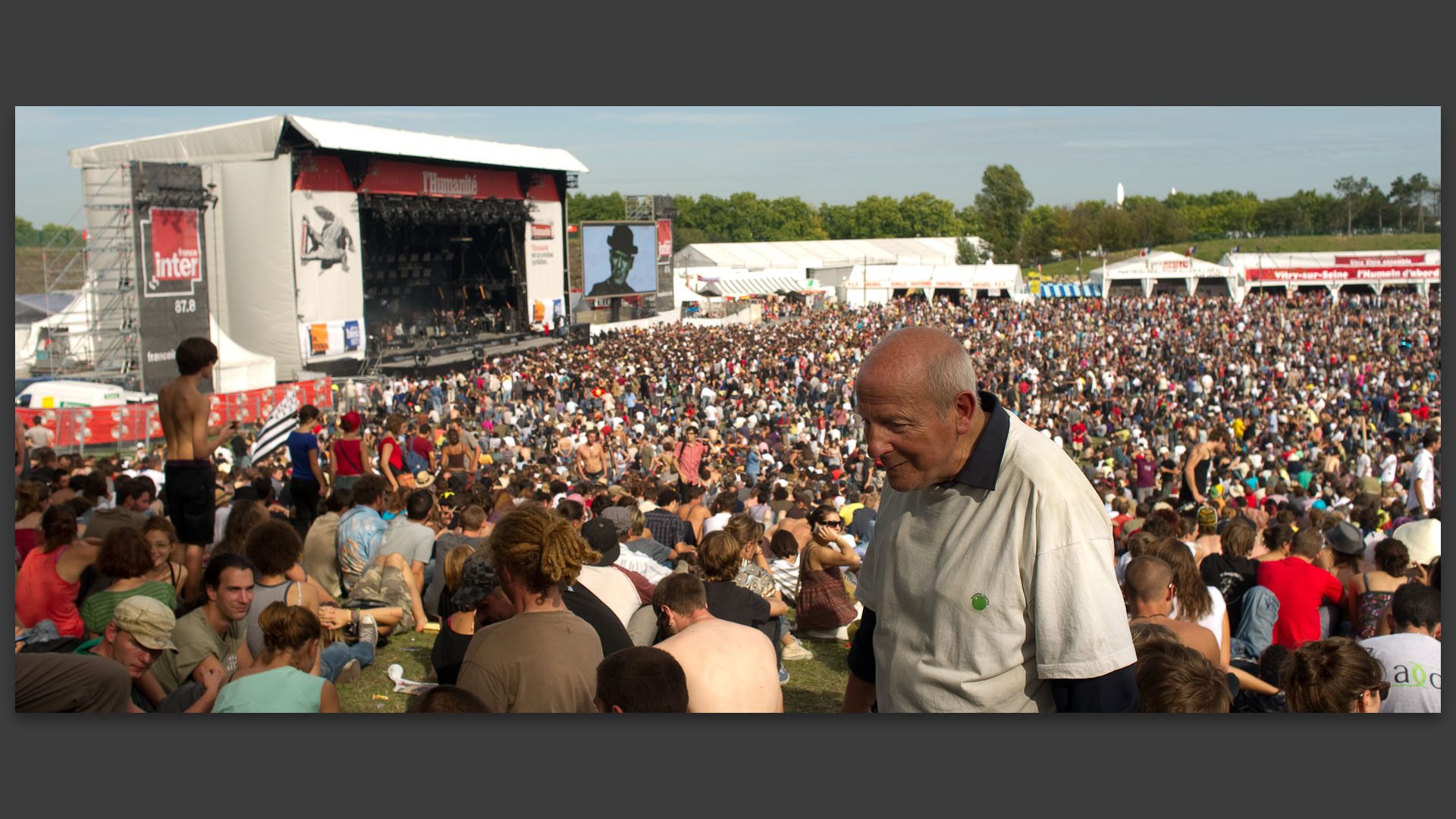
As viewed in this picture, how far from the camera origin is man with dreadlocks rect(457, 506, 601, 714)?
3.15 meters

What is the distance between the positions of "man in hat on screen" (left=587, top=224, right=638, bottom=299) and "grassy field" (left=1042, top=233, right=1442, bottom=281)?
23.5 m

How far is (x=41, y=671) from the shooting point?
152 inches

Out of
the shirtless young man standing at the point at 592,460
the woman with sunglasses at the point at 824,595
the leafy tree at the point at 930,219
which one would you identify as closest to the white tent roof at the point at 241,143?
the shirtless young man standing at the point at 592,460

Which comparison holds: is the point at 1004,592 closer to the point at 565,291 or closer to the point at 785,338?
the point at 785,338

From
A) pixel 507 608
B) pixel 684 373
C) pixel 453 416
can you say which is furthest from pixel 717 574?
pixel 684 373

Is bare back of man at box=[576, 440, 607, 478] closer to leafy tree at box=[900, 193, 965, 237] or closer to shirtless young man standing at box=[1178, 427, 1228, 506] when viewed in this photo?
shirtless young man standing at box=[1178, 427, 1228, 506]

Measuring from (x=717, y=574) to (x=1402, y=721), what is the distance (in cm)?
264

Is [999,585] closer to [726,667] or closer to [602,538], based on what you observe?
[726,667]

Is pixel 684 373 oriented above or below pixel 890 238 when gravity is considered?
below

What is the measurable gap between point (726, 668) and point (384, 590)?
2800 millimetres

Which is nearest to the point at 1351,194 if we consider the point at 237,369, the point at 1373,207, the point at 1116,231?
Answer: the point at 1373,207

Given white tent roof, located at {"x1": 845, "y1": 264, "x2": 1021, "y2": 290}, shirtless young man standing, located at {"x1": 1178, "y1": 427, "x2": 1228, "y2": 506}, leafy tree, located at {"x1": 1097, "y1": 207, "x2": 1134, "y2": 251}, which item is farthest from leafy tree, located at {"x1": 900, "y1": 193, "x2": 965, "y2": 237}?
shirtless young man standing, located at {"x1": 1178, "y1": 427, "x2": 1228, "y2": 506}

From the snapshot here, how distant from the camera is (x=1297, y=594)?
5164 millimetres

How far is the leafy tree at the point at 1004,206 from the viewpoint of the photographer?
257ft
